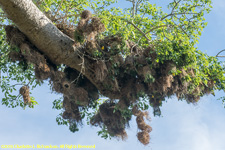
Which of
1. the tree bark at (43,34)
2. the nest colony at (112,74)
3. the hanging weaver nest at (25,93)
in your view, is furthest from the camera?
the hanging weaver nest at (25,93)

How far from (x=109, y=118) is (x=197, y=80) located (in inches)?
124

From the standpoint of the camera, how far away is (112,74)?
30.8 ft

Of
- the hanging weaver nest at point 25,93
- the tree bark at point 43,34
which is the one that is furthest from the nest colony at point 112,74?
the tree bark at point 43,34

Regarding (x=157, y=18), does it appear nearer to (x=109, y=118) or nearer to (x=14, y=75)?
(x=109, y=118)

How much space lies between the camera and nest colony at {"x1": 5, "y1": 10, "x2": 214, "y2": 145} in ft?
28.7

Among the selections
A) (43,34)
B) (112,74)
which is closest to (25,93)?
(43,34)

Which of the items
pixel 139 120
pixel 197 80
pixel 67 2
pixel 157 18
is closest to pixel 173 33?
pixel 157 18

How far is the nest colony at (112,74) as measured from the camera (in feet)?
28.7

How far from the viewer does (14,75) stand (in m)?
12.2

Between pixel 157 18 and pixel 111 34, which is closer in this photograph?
pixel 111 34

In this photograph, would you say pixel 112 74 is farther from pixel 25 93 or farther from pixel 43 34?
pixel 25 93

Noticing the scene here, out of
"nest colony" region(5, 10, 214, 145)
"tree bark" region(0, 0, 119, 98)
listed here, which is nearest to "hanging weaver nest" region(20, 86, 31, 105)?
"nest colony" region(5, 10, 214, 145)

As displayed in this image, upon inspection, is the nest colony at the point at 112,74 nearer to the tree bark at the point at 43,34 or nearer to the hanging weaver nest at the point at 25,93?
the hanging weaver nest at the point at 25,93

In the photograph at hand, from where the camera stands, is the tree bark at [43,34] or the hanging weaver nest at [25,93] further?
the hanging weaver nest at [25,93]
